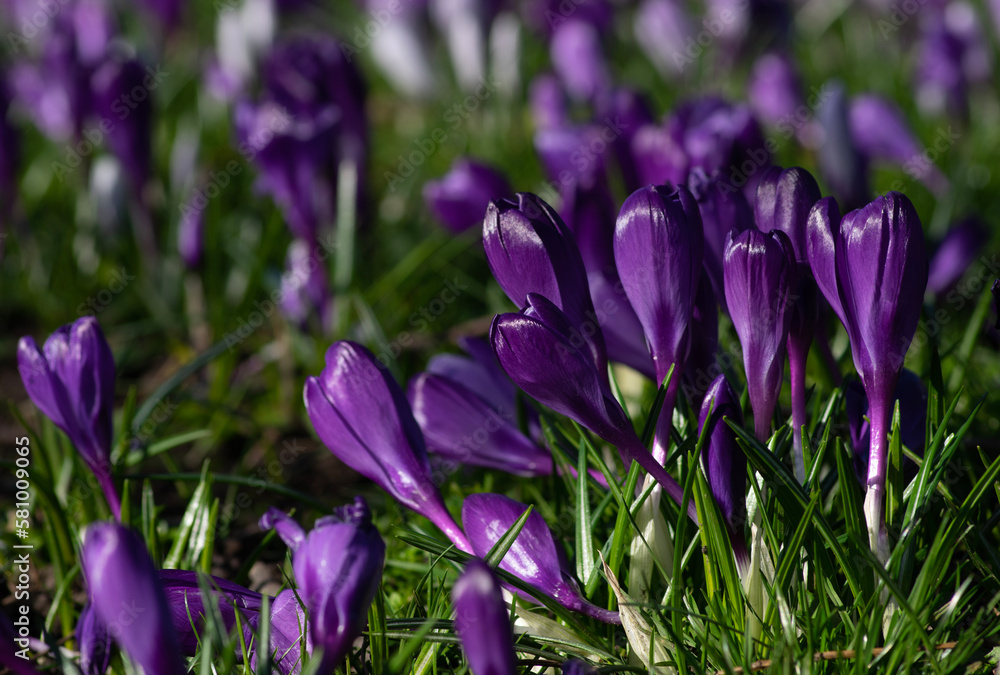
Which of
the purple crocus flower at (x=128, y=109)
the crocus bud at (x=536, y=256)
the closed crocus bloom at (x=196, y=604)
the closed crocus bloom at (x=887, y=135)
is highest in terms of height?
the purple crocus flower at (x=128, y=109)

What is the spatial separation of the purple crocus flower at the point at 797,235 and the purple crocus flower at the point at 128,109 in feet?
5.75

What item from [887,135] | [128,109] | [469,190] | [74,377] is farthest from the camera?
[887,135]

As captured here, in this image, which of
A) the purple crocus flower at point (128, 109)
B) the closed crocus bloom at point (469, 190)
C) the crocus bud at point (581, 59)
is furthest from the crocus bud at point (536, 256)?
the crocus bud at point (581, 59)

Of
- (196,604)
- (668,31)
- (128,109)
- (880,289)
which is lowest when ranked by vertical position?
(196,604)

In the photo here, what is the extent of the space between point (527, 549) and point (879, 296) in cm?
49

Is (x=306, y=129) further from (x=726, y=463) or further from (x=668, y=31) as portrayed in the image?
(x=668, y=31)

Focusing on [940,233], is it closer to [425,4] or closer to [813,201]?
Answer: [813,201]

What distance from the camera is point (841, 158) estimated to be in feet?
6.68

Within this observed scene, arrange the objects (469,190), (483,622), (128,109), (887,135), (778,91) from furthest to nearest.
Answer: (778,91) → (887,135) → (128,109) → (469,190) → (483,622)

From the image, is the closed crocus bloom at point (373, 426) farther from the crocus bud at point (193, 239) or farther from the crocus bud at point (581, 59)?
the crocus bud at point (581, 59)

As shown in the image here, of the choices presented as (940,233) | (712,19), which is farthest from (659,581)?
(712,19)

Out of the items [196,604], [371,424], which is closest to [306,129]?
[371,424]

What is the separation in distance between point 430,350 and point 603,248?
2.33ft

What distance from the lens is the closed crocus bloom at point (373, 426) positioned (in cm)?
110
